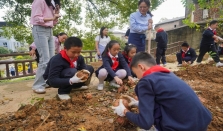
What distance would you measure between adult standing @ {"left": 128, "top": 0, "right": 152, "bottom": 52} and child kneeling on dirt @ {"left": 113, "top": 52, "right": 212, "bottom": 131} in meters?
2.54

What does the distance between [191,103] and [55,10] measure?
2740mm

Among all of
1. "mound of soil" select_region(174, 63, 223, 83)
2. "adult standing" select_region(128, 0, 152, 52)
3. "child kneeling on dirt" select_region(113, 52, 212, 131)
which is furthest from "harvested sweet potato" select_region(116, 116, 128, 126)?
"mound of soil" select_region(174, 63, 223, 83)

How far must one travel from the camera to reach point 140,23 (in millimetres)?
3760

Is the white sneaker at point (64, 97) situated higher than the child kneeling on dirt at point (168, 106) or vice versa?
the child kneeling on dirt at point (168, 106)

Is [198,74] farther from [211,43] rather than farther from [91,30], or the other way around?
[91,30]

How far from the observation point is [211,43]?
5.20 m

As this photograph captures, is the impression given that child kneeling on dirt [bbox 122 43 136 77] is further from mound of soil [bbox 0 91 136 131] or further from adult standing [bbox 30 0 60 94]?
adult standing [bbox 30 0 60 94]

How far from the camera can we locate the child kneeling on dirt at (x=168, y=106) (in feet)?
4.10

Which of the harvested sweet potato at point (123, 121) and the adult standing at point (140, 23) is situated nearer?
the harvested sweet potato at point (123, 121)

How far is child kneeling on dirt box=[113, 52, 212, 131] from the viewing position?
49.3 inches

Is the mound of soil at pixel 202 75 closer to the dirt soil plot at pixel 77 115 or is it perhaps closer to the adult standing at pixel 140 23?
the dirt soil plot at pixel 77 115

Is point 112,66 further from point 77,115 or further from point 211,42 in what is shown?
point 211,42

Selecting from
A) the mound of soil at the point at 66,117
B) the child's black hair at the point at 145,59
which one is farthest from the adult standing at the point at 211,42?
the child's black hair at the point at 145,59

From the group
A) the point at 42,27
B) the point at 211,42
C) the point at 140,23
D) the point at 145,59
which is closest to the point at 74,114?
the point at 145,59
